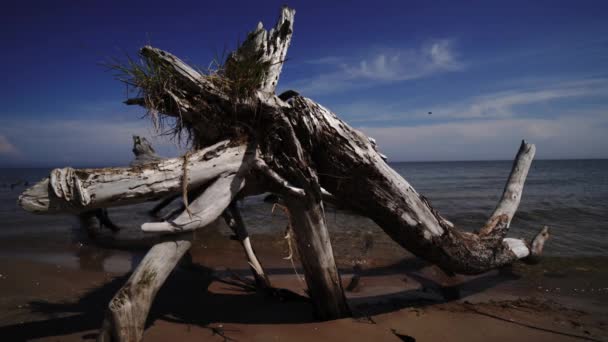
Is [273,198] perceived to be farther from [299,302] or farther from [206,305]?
[206,305]

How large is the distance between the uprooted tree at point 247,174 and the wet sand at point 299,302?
667 mm

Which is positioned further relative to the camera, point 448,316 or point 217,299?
point 217,299

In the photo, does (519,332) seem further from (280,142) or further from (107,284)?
(107,284)

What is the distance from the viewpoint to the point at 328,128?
3049 mm

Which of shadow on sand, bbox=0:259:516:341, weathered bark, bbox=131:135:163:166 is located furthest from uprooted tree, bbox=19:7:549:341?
weathered bark, bbox=131:135:163:166

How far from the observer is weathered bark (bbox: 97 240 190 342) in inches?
Answer: 92.0

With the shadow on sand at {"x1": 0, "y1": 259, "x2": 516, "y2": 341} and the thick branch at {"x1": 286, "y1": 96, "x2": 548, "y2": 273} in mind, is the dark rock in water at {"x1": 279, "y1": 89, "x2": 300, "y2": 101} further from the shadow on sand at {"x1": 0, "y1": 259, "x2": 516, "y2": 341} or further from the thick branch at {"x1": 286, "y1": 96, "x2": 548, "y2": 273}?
the shadow on sand at {"x1": 0, "y1": 259, "x2": 516, "y2": 341}

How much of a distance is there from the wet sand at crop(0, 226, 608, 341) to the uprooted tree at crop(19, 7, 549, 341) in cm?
67

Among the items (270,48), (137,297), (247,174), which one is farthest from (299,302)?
(270,48)

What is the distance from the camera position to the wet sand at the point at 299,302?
3.38 metres

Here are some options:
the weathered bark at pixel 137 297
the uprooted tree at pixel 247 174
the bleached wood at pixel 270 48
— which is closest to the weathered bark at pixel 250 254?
the uprooted tree at pixel 247 174

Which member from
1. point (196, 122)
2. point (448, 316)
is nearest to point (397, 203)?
point (448, 316)

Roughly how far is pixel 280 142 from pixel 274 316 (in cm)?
211

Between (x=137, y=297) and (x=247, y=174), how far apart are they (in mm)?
1358
